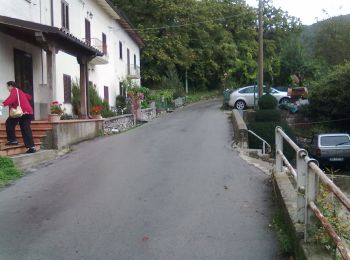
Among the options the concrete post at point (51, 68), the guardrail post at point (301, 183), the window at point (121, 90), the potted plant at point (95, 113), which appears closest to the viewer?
the guardrail post at point (301, 183)

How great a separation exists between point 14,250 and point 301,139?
26.0 meters

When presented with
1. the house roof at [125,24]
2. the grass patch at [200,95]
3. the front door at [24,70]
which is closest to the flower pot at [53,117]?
the front door at [24,70]

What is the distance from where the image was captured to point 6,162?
32.5ft

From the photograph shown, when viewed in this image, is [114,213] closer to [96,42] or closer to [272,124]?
[272,124]

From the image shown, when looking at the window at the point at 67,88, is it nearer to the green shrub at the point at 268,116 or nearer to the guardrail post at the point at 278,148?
the green shrub at the point at 268,116

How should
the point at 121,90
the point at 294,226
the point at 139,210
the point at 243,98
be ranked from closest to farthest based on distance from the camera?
the point at 294,226, the point at 139,210, the point at 121,90, the point at 243,98

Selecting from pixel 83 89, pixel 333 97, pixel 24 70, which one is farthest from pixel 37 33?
pixel 333 97

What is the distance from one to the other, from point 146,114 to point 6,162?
66.3 ft

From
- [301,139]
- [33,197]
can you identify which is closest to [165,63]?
[301,139]

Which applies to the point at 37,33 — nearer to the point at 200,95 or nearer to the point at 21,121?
the point at 21,121

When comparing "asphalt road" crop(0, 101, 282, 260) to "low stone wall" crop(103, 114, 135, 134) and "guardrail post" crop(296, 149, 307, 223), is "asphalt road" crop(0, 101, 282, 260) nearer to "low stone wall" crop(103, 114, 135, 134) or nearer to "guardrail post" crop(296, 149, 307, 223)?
"guardrail post" crop(296, 149, 307, 223)

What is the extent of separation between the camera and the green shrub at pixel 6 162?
979 cm

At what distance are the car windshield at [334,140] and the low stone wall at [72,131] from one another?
31.3ft

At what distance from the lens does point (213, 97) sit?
54.2 meters
